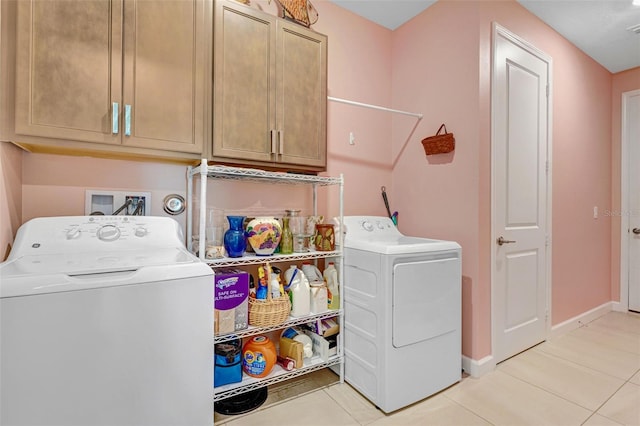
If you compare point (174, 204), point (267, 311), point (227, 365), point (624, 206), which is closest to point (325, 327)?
point (267, 311)

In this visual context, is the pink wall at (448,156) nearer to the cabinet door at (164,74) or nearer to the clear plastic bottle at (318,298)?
the cabinet door at (164,74)

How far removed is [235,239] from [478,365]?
1.78m

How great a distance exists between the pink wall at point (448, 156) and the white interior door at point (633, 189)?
0.92 feet

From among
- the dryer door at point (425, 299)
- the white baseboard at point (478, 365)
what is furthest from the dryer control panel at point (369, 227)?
the white baseboard at point (478, 365)

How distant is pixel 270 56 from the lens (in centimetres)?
176

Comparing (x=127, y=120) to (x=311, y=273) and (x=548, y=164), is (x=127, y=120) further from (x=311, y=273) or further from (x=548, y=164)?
(x=548, y=164)

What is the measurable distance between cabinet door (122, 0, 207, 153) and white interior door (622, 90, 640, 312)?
4375mm

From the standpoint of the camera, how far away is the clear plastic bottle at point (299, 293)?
182 centimetres

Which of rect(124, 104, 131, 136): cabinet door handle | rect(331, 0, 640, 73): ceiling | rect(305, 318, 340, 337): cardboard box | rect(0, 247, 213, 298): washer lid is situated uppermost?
rect(331, 0, 640, 73): ceiling

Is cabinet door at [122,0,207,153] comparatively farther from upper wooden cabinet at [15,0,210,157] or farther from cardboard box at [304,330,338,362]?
cardboard box at [304,330,338,362]

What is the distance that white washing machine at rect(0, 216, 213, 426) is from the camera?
0.90 m

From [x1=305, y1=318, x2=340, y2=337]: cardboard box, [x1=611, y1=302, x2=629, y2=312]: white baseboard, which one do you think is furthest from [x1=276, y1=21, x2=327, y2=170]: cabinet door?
→ [x1=611, y1=302, x2=629, y2=312]: white baseboard

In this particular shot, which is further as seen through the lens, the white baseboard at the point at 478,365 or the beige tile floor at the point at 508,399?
the white baseboard at the point at 478,365

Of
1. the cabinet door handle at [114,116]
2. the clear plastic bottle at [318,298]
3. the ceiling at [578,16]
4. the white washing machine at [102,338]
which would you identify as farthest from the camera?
the ceiling at [578,16]
